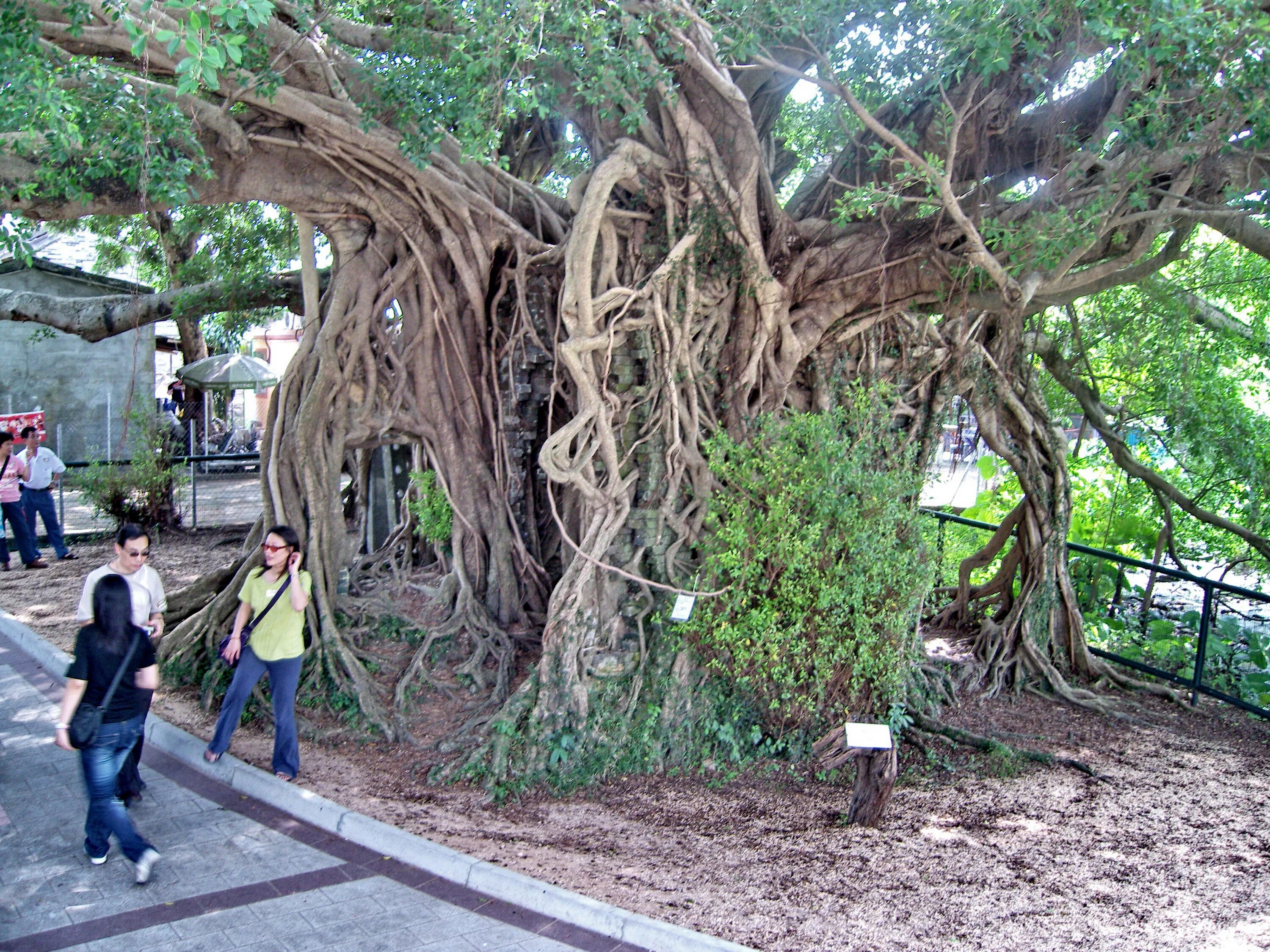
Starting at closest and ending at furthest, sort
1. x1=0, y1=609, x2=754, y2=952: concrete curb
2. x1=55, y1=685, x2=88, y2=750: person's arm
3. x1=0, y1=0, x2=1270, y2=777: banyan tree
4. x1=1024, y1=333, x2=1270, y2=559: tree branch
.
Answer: x1=0, y1=609, x2=754, y2=952: concrete curb
x1=55, y1=685, x2=88, y2=750: person's arm
x1=0, y1=0, x2=1270, y2=777: banyan tree
x1=1024, y1=333, x2=1270, y2=559: tree branch

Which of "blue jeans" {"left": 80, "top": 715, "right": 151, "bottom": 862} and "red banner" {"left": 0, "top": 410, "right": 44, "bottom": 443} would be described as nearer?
"blue jeans" {"left": 80, "top": 715, "right": 151, "bottom": 862}

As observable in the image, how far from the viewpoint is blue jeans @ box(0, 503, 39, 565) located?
10906 millimetres

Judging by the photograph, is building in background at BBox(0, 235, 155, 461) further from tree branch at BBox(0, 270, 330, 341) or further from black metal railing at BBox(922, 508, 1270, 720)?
black metal railing at BBox(922, 508, 1270, 720)

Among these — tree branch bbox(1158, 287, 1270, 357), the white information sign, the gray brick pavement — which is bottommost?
the gray brick pavement

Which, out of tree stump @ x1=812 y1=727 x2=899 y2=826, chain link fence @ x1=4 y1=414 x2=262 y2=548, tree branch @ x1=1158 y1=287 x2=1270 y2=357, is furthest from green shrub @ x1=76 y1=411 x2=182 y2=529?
tree branch @ x1=1158 y1=287 x2=1270 y2=357

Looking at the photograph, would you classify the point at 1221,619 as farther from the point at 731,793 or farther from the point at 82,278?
the point at 82,278

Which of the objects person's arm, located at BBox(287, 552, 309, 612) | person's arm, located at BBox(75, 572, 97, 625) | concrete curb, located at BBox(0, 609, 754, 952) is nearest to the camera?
concrete curb, located at BBox(0, 609, 754, 952)

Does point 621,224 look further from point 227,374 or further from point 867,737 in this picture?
point 227,374

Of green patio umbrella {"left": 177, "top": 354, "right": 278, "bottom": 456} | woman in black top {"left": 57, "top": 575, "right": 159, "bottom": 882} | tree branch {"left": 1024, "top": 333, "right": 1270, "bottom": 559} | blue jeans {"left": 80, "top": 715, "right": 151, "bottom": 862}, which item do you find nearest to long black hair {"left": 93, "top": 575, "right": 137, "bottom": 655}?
A: woman in black top {"left": 57, "top": 575, "right": 159, "bottom": 882}

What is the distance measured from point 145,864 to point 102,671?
860mm

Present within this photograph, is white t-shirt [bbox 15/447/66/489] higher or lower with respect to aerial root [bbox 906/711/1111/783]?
higher

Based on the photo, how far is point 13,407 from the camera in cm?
1736

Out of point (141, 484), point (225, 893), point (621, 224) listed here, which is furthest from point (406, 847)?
point (141, 484)

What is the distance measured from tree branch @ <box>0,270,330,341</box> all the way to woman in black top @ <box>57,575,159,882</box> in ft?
20.6
